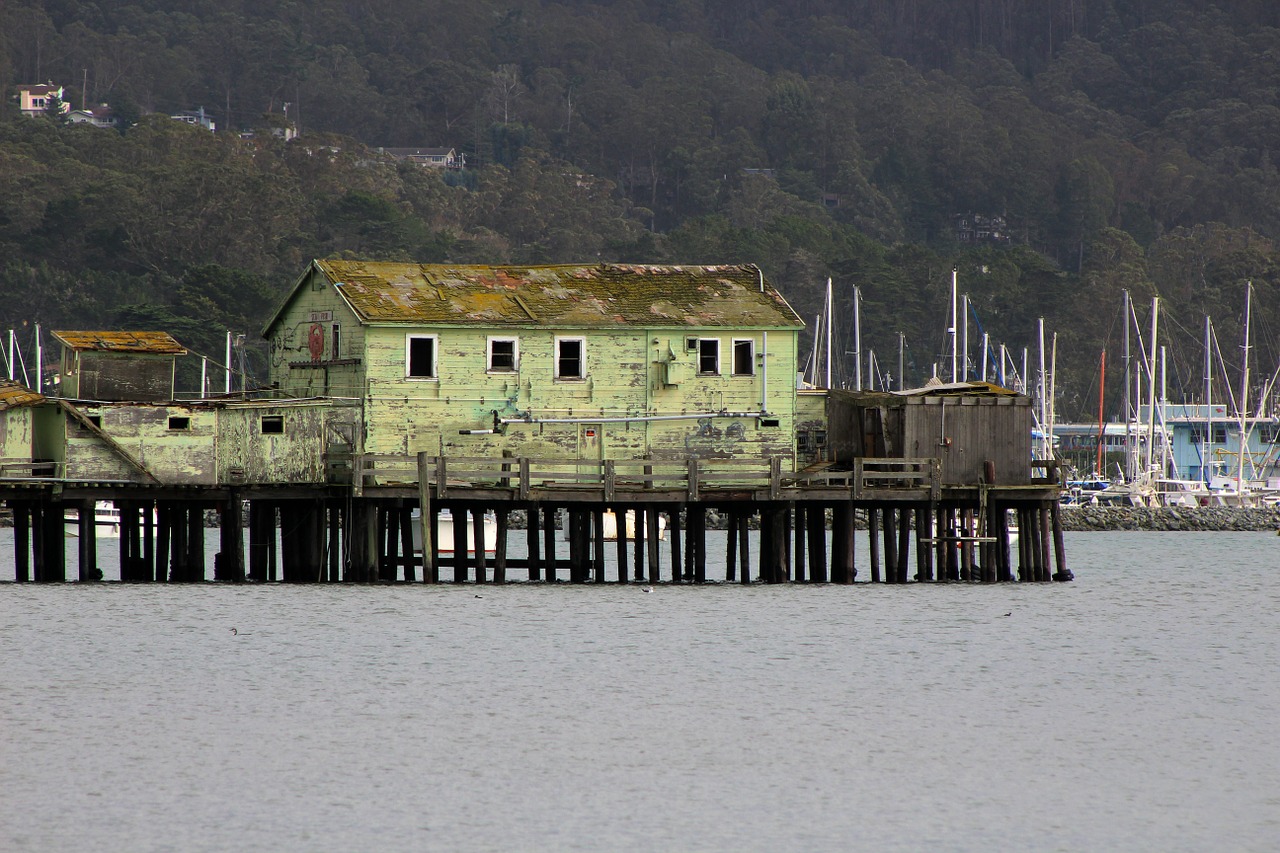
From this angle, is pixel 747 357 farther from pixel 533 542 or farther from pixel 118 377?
pixel 118 377

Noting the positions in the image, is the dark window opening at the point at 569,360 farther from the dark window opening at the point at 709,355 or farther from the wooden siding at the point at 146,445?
the wooden siding at the point at 146,445

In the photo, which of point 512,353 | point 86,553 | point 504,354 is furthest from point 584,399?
point 86,553

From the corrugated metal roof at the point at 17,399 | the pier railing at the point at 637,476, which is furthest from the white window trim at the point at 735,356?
the corrugated metal roof at the point at 17,399

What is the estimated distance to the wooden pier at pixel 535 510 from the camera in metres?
46.1

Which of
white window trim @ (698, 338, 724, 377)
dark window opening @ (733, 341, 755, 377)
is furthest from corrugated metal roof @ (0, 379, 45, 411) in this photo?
dark window opening @ (733, 341, 755, 377)

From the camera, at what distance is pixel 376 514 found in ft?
A: 155

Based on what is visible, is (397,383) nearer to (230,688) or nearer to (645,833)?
(230,688)

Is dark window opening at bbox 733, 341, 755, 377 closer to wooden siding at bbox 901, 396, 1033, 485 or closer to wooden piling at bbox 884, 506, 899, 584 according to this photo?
wooden siding at bbox 901, 396, 1033, 485

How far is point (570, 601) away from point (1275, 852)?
92.3 ft

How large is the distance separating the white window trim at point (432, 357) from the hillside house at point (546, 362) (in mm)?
24

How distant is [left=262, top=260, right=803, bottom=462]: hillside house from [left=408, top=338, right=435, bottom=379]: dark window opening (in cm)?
3

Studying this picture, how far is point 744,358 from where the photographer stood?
49.5 m

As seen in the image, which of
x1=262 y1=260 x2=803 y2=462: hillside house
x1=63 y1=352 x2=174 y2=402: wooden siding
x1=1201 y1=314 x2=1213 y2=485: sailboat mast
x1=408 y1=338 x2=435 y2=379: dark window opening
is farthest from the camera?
x1=1201 y1=314 x2=1213 y2=485: sailboat mast

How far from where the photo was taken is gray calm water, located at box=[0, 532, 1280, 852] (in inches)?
985
